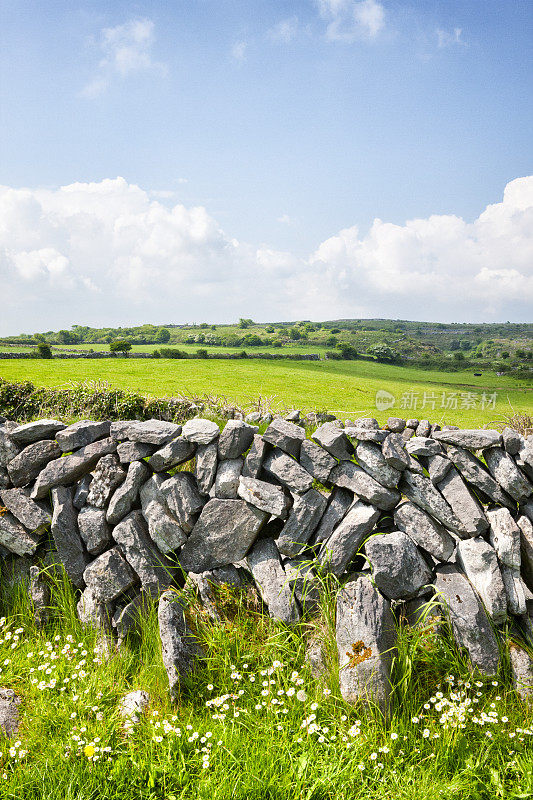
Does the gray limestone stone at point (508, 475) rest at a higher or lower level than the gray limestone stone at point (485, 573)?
higher

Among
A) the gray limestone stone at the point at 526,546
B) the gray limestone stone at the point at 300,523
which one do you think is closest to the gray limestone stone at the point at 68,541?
the gray limestone stone at the point at 300,523

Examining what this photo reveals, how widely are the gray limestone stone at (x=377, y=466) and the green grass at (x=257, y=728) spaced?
1.09 meters

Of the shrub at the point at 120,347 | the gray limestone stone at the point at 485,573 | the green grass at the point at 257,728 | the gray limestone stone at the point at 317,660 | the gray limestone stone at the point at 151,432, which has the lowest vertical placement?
the green grass at the point at 257,728

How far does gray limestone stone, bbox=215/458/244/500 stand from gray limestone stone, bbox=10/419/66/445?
202 centimetres

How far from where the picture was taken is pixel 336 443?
3.96m

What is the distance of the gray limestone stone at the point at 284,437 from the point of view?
160 inches

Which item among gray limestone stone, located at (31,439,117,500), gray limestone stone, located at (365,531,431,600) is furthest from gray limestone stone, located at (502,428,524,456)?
gray limestone stone, located at (31,439,117,500)

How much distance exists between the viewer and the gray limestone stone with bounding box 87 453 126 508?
4.47 meters

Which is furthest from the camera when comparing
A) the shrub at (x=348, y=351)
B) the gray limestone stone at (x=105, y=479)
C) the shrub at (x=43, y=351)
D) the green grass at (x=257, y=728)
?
the shrub at (x=43, y=351)

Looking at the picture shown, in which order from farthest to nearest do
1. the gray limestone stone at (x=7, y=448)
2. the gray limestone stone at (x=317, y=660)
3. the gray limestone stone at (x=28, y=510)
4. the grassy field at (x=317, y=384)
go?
the grassy field at (x=317, y=384) → the gray limestone stone at (x=7, y=448) → the gray limestone stone at (x=28, y=510) → the gray limestone stone at (x=317, y=660)

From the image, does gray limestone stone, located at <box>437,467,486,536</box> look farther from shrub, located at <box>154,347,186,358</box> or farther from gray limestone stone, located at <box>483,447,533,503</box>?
shrub, located at <box>154,347,186,358</box>

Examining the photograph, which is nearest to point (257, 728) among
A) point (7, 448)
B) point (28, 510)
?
point (28, 510)

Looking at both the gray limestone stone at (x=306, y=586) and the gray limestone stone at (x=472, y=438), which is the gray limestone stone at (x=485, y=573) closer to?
the gray limestone stone at (x=472, y=438)

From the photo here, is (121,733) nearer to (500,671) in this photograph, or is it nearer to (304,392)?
(500,671)
